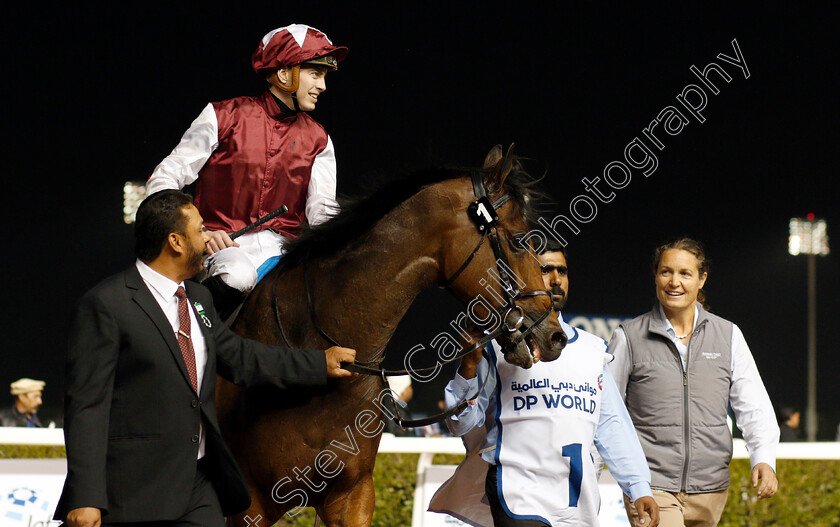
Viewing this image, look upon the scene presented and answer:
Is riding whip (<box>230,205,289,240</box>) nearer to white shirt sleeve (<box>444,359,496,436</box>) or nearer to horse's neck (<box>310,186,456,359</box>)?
horse's neck (<box>310,186,456,359</box>)

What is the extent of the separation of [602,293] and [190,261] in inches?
590

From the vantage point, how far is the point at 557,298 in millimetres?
2826

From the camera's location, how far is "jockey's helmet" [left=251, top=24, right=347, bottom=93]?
299 cm

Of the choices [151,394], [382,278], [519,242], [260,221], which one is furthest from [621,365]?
[151,394]

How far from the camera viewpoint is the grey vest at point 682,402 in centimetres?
317

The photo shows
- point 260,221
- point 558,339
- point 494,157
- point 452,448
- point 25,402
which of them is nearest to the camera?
point 558,339

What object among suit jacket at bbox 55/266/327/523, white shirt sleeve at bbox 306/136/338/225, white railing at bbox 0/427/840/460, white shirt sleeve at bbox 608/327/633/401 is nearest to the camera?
suit jacket at bbox 55/266/327/523

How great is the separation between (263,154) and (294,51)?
392 millimetres

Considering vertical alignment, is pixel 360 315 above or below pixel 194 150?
below

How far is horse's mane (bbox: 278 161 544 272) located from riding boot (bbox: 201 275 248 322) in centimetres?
22

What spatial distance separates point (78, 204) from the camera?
537 inches

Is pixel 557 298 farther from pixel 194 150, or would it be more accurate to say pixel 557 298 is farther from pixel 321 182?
pixel 194 150

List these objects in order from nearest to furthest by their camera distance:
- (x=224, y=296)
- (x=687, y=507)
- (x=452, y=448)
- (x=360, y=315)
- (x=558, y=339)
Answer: (x=558, y=339) < (x=360, y=315) < (x=224, y=296) < (x=687, y=507) < (x=452, y=448)

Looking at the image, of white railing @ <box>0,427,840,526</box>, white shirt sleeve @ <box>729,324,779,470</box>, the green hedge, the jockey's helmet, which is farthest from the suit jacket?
the green hedge
